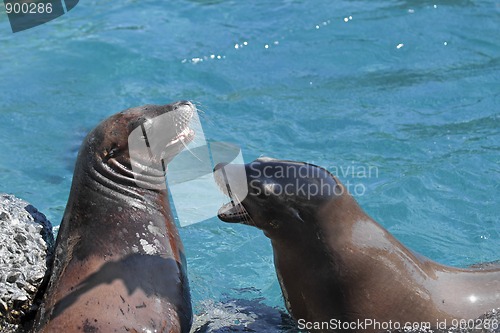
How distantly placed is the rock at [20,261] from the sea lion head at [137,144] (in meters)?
0.62

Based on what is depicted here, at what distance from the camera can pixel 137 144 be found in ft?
21.9

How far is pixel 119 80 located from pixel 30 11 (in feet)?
13.1

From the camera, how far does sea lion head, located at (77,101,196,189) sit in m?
6.62

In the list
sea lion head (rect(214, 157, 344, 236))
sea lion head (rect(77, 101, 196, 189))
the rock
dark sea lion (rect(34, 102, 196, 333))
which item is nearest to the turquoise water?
dark sea lion (rect(34, 102, 196, 333))

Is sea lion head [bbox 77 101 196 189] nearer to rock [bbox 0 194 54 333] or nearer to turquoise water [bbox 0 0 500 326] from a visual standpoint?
rock [bbox 0 194 54 333]

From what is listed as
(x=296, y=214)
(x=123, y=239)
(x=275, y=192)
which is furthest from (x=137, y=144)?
(x=296, y=214)

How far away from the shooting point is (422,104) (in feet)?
35.8

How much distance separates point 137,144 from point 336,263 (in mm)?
1869

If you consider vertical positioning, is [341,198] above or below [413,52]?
above

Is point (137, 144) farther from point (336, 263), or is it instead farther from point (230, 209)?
point (336, 263)

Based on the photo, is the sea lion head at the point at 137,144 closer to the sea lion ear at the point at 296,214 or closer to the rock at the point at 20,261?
the rock at the point at 20,261

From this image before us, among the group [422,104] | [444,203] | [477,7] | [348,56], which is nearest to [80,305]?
[444,203]

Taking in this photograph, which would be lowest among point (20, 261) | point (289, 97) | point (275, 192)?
point (289, 97)

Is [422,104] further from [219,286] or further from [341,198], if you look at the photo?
[341,198]
